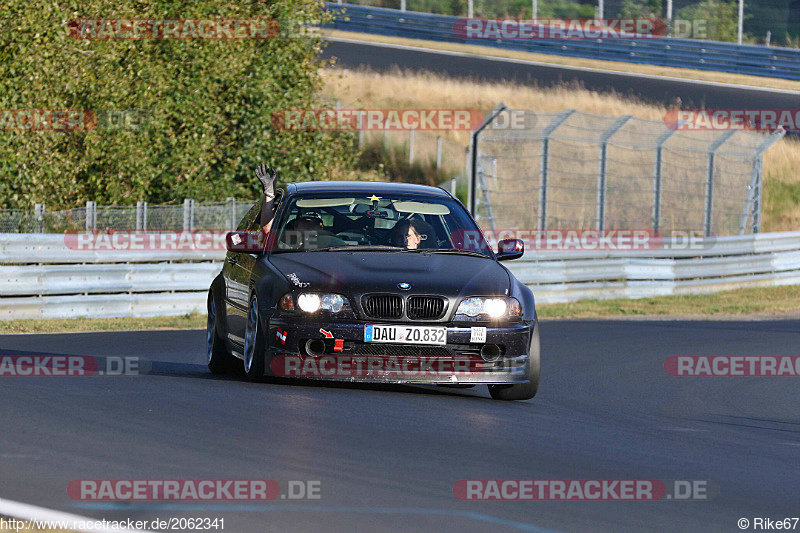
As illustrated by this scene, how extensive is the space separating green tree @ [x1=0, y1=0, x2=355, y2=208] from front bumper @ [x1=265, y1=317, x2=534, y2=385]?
14.0 meters

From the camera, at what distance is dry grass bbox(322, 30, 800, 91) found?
4175cm

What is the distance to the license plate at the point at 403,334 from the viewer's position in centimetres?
914

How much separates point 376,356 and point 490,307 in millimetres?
846

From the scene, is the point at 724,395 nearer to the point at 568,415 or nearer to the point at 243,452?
the point at 568,415

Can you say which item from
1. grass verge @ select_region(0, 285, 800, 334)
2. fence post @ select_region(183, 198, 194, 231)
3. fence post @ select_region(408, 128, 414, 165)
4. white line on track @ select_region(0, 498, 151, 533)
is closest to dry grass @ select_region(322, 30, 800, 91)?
fence post @ select_region(408, 128, 414, 165)

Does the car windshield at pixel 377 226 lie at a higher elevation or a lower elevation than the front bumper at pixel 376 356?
higher

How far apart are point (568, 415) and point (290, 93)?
19.3 meters

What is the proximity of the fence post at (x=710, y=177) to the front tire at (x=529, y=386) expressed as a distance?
17.0 m

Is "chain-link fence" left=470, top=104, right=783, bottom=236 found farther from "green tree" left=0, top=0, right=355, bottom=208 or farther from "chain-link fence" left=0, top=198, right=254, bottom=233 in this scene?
"chain-link fence" left=0, top=198, right=254, bottom=233

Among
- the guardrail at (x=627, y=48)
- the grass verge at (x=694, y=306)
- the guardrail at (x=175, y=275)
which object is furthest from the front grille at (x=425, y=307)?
the guardrail at (x=627, y=48)

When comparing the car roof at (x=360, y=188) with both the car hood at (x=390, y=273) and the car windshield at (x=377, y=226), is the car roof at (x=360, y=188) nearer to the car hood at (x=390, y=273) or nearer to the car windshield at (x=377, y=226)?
the car windshield at (x=377, y=226)

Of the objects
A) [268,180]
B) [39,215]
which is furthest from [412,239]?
[39,215]

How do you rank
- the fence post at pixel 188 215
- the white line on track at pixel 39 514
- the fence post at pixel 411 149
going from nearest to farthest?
the white line on track at pixel 39 514 → the fence post at pixel 188 215 → the fence post at pixel 411 149

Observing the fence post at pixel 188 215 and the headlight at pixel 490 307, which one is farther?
the fence post at pixel 188 215
